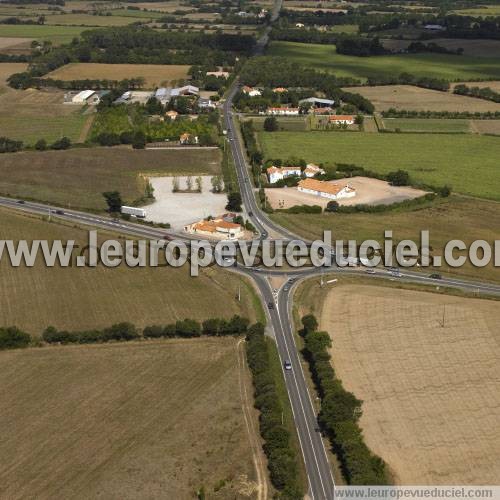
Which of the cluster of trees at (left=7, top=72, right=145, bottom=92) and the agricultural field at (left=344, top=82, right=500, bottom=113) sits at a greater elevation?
the cluster of trees at (left=7, top=72, right=145, bottom=92)

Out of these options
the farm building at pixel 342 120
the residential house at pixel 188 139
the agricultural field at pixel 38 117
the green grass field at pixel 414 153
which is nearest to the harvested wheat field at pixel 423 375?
the green grass field at pixel 414 153

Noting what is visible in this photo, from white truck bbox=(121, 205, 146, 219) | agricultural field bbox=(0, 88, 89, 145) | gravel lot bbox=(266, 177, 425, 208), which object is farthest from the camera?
agricultural field bbox=(0, 88, 89, 145)

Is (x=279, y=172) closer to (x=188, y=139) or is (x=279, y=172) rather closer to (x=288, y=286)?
(x=188, y=139)

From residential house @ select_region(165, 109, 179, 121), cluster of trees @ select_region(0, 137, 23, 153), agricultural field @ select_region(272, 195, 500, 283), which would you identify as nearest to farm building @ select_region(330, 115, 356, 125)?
residential house @ select_region(165, 109, 179, 121)

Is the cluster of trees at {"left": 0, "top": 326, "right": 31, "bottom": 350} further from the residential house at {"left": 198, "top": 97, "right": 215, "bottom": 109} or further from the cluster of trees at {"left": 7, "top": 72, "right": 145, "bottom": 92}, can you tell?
the cluster of trees at {"left": 7, "top": 72, "right": 145, "bottom": 92}

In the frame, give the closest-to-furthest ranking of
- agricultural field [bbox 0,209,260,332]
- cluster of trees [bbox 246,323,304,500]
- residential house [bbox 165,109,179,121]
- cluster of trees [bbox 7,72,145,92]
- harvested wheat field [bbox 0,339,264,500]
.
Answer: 1. cluster of trees [bbox 246,323,304,500]
2. harvested wheat field [bbox 0,339,264,500]
3. agricultural field [bbox 0,209,260,332]
4. residential house [bbox 165,109,179,121]
5. cluster of trees [bbox 7,72,145,92]

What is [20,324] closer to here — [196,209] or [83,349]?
[83,349]
